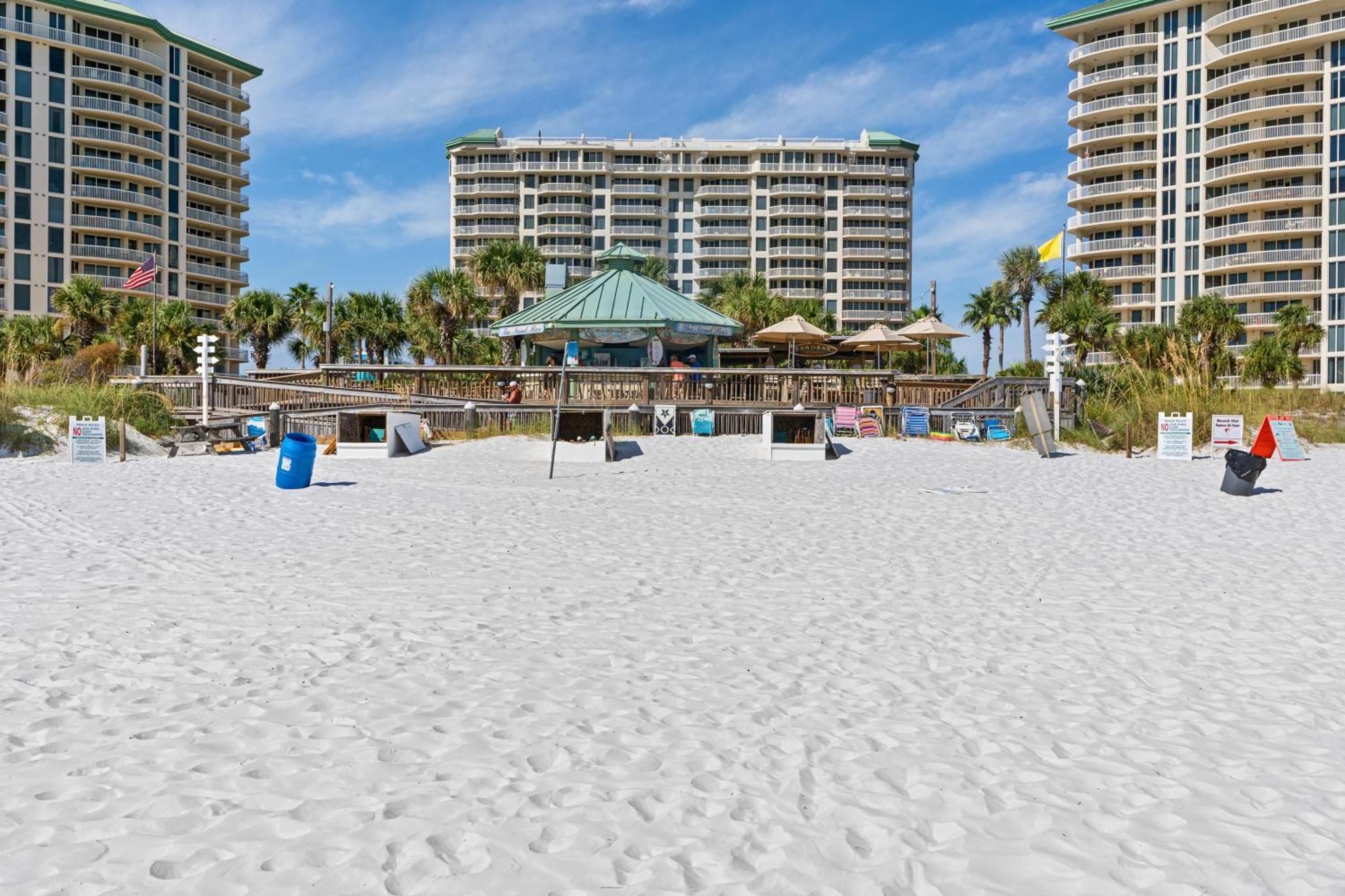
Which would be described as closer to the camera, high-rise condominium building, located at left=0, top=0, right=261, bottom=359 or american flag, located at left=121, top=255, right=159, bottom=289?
american flag, located at left=121, top=255, right=159, bottom=289

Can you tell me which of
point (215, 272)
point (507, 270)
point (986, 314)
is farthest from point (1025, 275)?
point (215, 272)

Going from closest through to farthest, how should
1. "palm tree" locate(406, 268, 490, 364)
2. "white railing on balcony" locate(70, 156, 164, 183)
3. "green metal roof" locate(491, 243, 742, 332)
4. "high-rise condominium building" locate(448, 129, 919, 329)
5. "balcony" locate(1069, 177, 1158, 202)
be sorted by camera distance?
"green metal roof" locate(491, 243, 742, 332)
"palm tree" locate(406, 268, 490, 364)
"white railing on balcony" locate(70, 156, 164, 183)
"balcony" locate(1069, 177, 1158, 202)
"high-rise condominium building" locate(448, 129, 919, 329)

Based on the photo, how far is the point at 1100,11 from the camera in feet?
233

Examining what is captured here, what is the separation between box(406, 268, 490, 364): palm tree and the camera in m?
46.8

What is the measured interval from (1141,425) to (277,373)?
997 inches

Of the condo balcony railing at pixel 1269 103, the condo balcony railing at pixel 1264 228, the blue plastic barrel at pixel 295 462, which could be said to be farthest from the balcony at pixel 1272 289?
the blue plastic barrel at pixel 295 462

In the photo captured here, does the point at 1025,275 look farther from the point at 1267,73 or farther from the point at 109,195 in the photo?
the point at 109,195

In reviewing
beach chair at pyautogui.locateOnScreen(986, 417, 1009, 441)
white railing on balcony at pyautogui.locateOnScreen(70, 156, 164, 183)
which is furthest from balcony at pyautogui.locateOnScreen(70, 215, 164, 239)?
beach chair at pyautogui.locateOnScreen(986, 417, 1009, 441)

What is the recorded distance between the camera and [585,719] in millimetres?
4758

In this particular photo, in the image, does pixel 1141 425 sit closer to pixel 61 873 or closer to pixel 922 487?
pixel 922 487

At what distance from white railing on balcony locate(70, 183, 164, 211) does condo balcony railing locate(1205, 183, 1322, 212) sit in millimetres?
76896

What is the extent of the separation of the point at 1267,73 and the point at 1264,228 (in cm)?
1046

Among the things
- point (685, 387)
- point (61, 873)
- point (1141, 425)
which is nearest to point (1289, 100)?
point (1141, 425)

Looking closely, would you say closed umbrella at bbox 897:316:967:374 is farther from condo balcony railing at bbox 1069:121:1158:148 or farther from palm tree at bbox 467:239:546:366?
condo balcony railing at bbox 1069:121:1158:148
